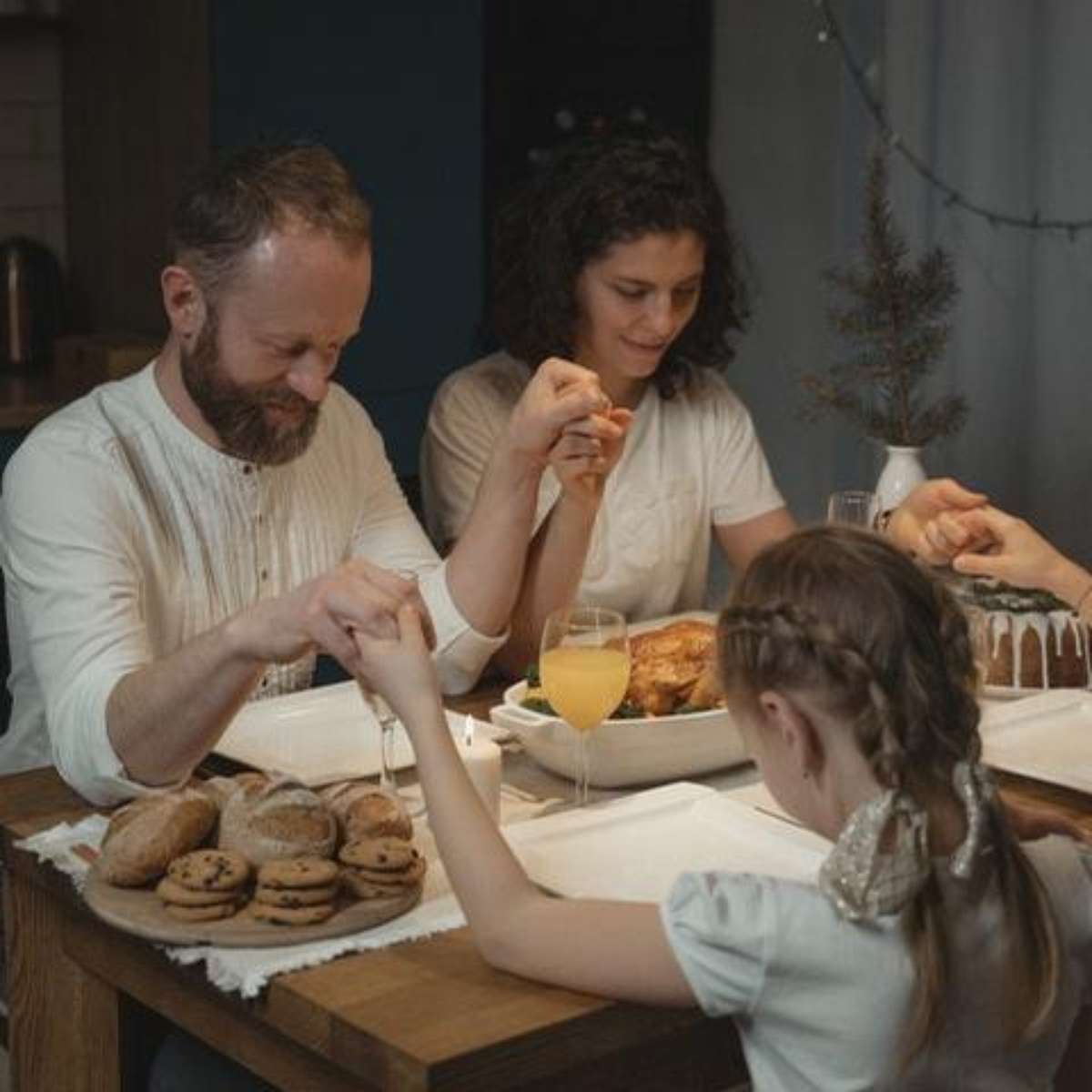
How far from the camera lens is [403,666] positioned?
5.88 feet

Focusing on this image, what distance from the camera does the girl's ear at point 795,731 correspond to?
1593 mm

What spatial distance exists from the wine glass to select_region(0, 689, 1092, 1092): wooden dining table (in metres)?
0.34

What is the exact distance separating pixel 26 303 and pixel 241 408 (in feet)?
6.31

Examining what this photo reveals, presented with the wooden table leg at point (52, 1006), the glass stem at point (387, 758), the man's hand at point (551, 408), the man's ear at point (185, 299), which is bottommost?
the wooden table leg at point (52, 1006)

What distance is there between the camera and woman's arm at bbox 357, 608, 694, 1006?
5.27 feet

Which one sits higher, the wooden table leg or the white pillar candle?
the white pillar candle

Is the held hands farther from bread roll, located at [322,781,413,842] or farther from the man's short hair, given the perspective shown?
the man's short hair

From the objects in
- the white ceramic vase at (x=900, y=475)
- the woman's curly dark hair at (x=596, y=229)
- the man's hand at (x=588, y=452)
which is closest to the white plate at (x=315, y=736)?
the man's hand at (x=588, y=452)

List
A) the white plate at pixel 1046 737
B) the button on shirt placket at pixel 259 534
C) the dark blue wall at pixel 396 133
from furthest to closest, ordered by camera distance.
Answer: the dark blue wall at pixel 396 133 → the button on shirt placket at pixel 259 534 → the white plate at pixel 1046 737

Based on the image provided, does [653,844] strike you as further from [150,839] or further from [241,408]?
[241,408]

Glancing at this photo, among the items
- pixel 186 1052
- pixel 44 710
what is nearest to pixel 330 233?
pixel 44 710

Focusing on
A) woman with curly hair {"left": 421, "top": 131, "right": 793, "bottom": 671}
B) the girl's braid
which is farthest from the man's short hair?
the girl's braid

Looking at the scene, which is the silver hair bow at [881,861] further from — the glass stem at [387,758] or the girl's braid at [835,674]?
the glass stem at [387,758]

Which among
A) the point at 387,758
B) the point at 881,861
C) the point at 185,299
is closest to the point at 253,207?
the point at 185,299
